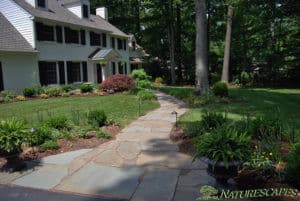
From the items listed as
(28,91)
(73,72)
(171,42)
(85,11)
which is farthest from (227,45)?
(28,91)

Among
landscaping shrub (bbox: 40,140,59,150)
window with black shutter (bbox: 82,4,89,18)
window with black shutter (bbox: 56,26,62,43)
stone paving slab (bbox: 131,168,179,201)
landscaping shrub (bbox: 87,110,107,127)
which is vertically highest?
window with black shutter (bbox: 82,4,89,18)

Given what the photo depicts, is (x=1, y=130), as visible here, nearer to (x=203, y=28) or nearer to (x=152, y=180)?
(x=152, y=180)

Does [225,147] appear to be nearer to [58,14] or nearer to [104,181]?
[104,181]

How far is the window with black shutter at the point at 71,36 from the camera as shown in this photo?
20594 mm

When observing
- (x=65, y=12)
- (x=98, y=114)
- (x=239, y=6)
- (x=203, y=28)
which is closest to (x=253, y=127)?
(x=98, y=114)

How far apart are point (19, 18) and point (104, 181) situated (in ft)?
53.7

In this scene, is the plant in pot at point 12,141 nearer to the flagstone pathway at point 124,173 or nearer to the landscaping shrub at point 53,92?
the flagstone pathway at point 124,173

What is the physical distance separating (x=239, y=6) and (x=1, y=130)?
65.1ft

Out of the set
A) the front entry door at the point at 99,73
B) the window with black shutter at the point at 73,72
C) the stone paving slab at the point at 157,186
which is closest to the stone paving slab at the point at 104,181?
the stone paving slab at the point at 157,186

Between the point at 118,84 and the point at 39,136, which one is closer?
the point at 39,136

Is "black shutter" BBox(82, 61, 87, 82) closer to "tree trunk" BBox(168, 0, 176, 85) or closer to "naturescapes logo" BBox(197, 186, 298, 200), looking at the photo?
"tree trunk" BBox(168, 0, 176, 85)

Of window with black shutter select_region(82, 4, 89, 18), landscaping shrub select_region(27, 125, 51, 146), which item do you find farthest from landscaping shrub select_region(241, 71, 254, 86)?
landscaping shrub select_region(27, 125, 51, 146)

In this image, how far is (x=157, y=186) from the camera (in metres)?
4.34

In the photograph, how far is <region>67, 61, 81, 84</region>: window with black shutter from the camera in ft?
68.3
